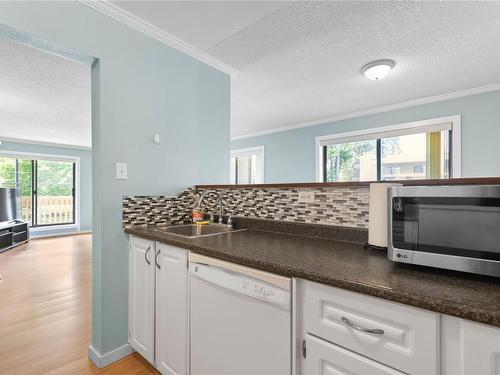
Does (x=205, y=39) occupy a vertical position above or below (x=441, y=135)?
above

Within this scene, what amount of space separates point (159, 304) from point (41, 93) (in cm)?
317

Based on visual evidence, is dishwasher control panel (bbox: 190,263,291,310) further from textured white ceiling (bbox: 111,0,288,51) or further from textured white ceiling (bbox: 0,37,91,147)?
textured white ceiling (bbox: 0,37,91,147)

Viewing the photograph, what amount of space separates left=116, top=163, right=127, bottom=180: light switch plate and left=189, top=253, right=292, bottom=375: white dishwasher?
0.85 meters

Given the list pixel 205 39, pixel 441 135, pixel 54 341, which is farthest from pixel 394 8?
pixel 54 341

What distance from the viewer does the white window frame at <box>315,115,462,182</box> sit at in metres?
3.32

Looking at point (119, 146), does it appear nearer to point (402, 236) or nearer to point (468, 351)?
point (402, 236)

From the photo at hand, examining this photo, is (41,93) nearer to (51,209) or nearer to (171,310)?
(171,310)

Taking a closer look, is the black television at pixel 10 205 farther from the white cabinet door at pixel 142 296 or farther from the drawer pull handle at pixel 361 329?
the drawer pull handle at pixel 361 329

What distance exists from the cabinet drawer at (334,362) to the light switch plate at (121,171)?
151cm

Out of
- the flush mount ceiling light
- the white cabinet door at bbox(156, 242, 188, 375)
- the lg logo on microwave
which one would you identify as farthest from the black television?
the lg logo on microwave

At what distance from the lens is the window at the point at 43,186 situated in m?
5.93

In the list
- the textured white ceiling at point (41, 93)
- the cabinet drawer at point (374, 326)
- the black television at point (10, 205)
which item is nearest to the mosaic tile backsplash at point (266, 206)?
the cabinet drawer at point (374, 326)

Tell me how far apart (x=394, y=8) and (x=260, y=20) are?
3.01 ft

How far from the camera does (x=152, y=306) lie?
1614 mm
